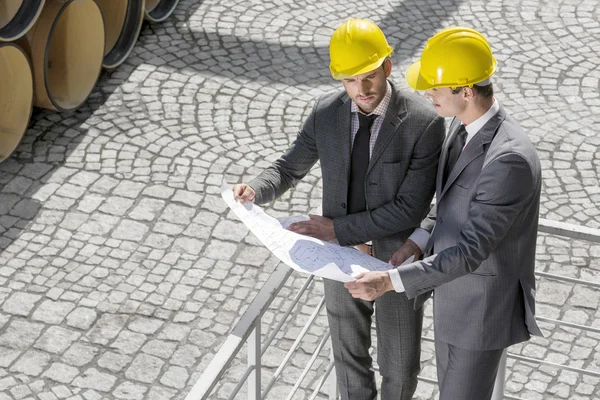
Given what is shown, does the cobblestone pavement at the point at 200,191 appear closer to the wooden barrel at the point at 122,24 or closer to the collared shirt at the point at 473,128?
the wooden barrel at the point at 122,24

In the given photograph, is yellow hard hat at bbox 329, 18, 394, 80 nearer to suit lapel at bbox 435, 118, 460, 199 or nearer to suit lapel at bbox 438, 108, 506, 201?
suit lapel at bbox 435, 118, 460, 199

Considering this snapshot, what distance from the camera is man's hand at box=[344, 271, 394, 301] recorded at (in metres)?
3.74

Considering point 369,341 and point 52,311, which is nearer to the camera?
point 369,341

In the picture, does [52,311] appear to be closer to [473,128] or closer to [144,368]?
[144,368]

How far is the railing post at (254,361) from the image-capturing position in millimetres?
3395

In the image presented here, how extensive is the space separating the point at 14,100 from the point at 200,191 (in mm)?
1889

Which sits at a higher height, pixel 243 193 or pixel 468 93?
pixel 468 93

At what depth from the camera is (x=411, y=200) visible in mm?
4121

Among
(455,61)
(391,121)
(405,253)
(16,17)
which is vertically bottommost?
(16,17)

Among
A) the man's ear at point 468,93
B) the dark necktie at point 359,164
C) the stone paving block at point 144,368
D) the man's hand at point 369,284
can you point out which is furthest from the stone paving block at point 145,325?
the man's ear at point 468,93

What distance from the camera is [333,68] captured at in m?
3.98

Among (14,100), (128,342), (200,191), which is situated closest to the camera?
(128,342)

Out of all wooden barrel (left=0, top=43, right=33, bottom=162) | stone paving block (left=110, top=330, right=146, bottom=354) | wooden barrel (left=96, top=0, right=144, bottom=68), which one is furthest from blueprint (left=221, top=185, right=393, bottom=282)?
wooden barrel (left=96, top=0, right=144, bottom=68)

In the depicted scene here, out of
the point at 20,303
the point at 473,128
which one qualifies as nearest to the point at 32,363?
the point at 20,303
